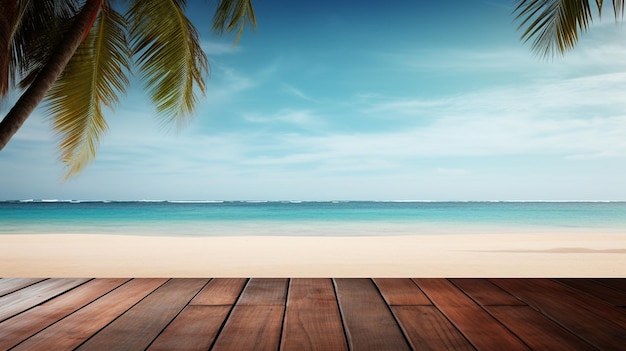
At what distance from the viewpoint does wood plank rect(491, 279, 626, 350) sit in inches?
62.4

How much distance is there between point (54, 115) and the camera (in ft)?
12.2

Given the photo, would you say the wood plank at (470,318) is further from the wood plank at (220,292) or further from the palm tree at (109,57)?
the palm tree at (109,57)

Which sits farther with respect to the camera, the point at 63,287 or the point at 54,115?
the point at 54,115

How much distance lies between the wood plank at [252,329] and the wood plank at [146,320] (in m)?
0.23

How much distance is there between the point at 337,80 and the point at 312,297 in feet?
54.7

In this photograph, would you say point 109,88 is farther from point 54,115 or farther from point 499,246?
point 499,246

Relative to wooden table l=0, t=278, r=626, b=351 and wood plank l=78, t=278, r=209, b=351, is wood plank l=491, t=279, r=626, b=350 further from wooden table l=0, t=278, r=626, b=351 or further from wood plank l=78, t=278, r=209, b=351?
wood plank l=78, t=278, r=209, b=351

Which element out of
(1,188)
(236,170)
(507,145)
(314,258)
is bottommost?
(314,258)

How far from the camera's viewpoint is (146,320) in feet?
5.83

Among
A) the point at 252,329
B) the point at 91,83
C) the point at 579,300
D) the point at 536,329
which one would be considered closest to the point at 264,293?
the point at 252,329

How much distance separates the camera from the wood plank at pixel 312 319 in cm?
152

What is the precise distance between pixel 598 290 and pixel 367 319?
1.21 metres

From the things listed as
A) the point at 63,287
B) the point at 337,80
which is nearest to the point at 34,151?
the point at 337,80

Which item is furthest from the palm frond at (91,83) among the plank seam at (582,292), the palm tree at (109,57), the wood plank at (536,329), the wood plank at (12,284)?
the plank seam at (582,292)
